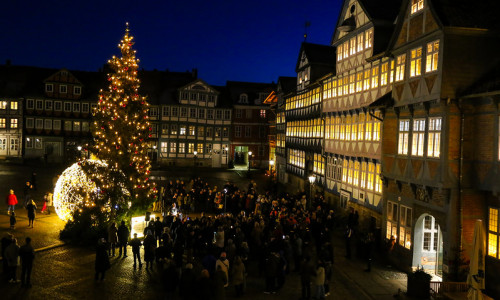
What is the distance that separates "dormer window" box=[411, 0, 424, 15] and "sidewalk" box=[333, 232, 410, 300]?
35.8ft

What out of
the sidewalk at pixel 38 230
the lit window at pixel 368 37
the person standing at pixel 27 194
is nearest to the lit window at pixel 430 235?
the lit window at pixel 368 37

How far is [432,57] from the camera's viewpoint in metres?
16.2

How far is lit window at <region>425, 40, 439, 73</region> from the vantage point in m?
16.0

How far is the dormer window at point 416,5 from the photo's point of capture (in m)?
17.1

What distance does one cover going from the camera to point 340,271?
17234 millimetres

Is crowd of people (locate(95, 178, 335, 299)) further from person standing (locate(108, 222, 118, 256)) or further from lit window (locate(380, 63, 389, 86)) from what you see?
lit window (locate(380, 63, 389, 86))

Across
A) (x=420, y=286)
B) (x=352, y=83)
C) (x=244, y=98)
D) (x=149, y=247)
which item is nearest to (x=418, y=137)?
(x=420, y=286)

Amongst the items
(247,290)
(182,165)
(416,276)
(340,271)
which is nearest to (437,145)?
(416,276)

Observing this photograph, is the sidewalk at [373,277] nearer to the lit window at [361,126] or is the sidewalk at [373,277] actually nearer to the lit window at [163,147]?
→ the lit window at [361,126]

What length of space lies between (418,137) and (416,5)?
5513mm

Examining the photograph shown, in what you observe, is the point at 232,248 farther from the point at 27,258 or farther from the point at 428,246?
the point at 428,246

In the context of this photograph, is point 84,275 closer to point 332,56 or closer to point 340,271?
point 340,271

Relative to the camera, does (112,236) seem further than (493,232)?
Yes

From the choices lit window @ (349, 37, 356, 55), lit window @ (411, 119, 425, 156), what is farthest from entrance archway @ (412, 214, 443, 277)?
lit window @ (349, 37, 356, 55)
